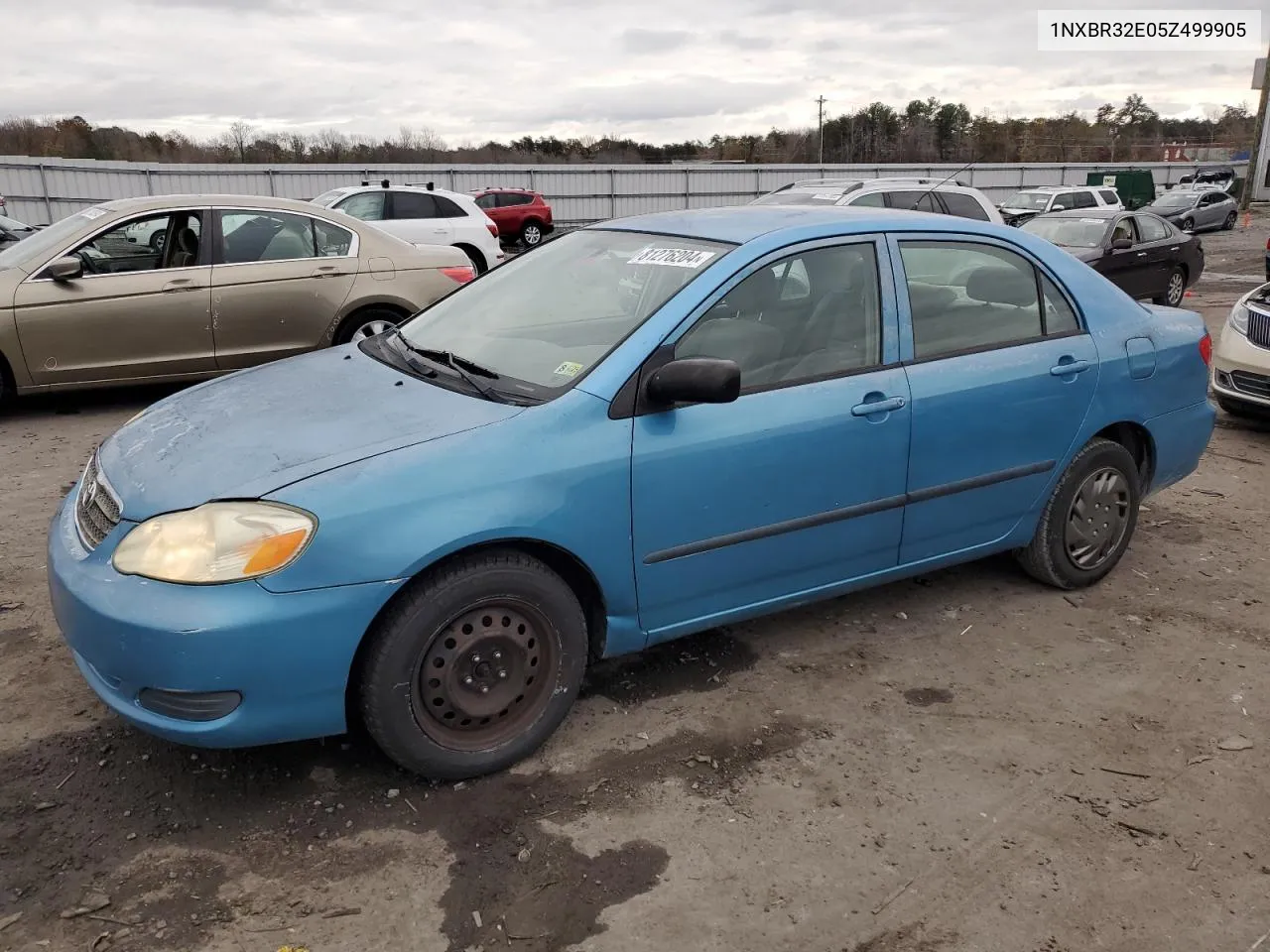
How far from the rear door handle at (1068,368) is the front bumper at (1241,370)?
3977 millimetres

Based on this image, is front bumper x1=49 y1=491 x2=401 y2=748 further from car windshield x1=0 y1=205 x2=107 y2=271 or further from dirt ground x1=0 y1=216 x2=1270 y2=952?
car windshield x1=0 y1=205 x2=107 y2=271

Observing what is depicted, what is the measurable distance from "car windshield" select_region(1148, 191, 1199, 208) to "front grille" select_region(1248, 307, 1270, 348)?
25912mm

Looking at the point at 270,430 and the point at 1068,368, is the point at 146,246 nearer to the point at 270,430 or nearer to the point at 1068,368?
the point at 270,430

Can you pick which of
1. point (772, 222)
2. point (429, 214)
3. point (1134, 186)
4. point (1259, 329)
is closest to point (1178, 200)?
point (1134, 186)

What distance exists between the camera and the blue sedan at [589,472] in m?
2.67

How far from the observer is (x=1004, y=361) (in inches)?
154

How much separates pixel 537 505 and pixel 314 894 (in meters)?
1.16

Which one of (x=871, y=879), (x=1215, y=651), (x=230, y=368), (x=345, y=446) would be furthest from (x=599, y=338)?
(x=230, y=368)

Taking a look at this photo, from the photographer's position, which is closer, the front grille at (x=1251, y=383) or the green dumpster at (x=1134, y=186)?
the front grille at (x=1251, y=383)

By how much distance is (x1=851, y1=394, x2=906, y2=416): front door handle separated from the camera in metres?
3.49

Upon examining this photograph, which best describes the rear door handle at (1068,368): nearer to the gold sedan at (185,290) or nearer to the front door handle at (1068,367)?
the front door handle at (1068,367)

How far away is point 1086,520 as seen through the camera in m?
4.37

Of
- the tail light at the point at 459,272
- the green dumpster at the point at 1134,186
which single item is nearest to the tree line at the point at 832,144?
the green dumpster at the point at 1134,186

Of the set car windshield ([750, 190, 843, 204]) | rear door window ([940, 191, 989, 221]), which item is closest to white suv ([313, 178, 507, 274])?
car windshield ([750, 190, 843, 204])
